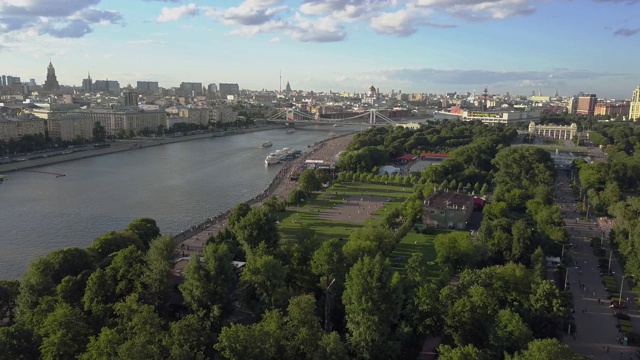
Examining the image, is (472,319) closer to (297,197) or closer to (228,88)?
(297,197)

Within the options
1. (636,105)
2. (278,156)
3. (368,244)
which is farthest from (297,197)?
(636,105)

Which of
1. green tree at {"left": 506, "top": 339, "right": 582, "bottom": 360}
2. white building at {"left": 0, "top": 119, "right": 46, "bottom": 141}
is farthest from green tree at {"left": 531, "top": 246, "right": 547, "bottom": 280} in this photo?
white building at {"left": 0, "top": 119, "right": 46, "bottom": 141}

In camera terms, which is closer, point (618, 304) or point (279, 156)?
point (618, 304)

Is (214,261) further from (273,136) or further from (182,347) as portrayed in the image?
(273,136)

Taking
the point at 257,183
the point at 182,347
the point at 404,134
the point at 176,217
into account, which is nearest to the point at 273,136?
the point at 404,134

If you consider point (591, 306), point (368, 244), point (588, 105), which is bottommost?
point (591, 306)

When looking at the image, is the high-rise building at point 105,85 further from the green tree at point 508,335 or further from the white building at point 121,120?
the green tree at point 508,335

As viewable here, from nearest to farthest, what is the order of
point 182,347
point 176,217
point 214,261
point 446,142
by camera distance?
point 182,347
point 214,261
point 176,217
point 446,142
